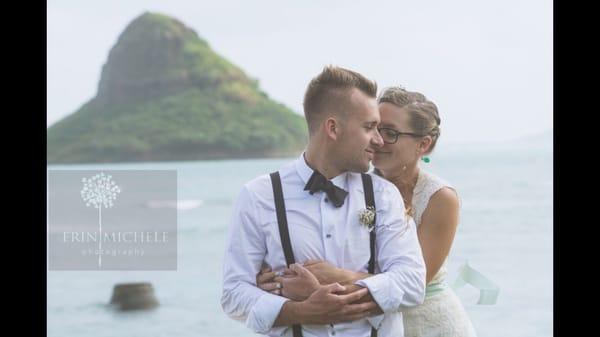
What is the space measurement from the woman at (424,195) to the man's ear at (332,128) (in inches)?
12.6

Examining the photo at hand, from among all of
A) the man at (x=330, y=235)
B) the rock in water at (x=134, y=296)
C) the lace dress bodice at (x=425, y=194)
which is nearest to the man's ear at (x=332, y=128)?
the man at (x=330, y=235)

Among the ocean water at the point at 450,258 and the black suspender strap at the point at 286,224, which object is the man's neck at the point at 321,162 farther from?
the ocean water at the point at 450,258

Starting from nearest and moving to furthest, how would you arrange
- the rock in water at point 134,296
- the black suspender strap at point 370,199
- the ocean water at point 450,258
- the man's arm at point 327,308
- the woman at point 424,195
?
the man's arm at point 327,308 < the black suspender strap at point 370,199 < the woman at point 424,195 < the ocean water at point 450,258 < the rock in water at point 134,296

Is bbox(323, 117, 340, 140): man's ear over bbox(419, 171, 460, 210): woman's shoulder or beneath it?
over

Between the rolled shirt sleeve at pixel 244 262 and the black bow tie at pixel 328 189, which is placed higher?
the black bow tie at pixel 328 189

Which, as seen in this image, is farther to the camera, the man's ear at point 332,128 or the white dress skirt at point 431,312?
the white dress skirt at point 431,312

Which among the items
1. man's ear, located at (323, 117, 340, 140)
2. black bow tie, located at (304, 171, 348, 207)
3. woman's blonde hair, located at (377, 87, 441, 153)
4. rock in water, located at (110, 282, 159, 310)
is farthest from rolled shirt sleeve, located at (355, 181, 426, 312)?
rock in water, located at (110, 282, 159, 310)

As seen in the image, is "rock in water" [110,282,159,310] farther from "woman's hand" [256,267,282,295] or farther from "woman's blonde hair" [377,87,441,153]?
"woman's hand" [256,267,282,295]

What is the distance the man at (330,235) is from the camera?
2.43 meters

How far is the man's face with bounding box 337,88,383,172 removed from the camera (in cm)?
A: 250

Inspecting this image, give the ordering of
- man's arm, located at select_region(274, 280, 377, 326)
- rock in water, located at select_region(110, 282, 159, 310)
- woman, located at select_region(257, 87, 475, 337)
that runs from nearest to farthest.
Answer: man's arm, located at select_region(274, 280, 377, 326) → woman, located at select_region(257, 87, 475, 337) → rock in water, located at select_region(110, 282, 159, 310)

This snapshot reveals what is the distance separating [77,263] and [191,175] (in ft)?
31.9
